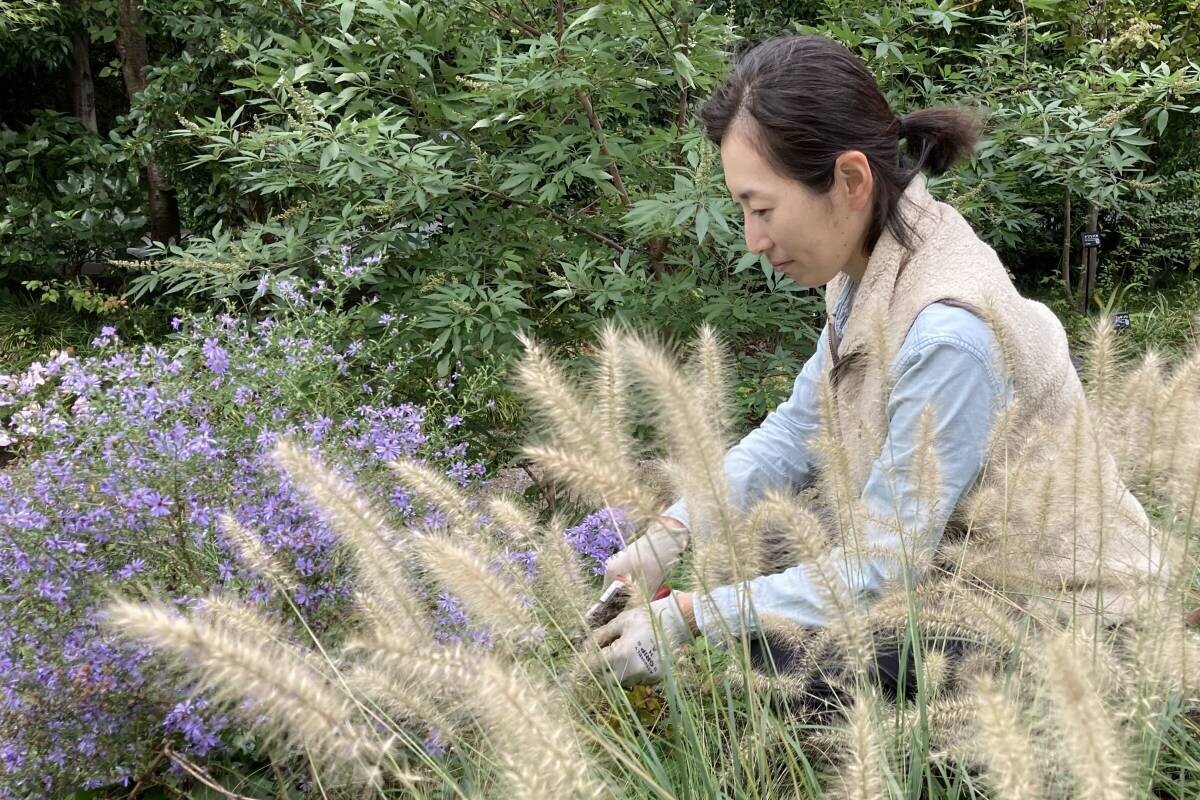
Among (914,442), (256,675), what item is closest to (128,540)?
(256,675)

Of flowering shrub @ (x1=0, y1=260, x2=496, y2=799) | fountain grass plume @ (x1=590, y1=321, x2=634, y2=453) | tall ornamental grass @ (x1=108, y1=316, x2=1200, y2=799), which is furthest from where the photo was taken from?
flowering shrub @ (x1=0, y1=260, x2=496, y2=799)

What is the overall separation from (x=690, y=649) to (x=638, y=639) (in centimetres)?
20

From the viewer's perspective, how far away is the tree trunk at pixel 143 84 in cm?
557

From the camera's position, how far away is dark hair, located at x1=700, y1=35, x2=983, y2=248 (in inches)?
77.6

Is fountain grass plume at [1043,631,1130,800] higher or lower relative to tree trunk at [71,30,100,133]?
lower

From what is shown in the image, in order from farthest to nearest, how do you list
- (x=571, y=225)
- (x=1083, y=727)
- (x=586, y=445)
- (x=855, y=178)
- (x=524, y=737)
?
(x=571, y=225) → (x=855, y=178) → (x=586, y=445) → (x=524, y=737) → (x=1083, y=727)

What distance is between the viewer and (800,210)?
6.57 ft

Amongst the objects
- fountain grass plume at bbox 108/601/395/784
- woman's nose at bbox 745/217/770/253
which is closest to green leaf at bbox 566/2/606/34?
woman's nose at bbox 745/217/770/253

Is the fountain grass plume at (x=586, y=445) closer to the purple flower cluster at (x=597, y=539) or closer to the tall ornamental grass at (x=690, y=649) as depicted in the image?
the tall ornamental grass at (x=690, y=649)

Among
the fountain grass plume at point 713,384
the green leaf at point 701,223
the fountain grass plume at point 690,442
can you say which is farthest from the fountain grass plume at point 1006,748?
the green leaf at point 701,223

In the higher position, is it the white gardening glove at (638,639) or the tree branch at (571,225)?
the tree branch at (571,225)

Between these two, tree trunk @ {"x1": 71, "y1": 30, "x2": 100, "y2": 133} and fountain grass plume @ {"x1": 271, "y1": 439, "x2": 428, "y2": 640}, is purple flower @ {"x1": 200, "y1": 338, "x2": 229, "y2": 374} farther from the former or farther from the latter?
tree trunk @ {"x1": 71, "y1": 30, "x2": 100, "y2": 133}

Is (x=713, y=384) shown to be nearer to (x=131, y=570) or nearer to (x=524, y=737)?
(x=524, y=737)

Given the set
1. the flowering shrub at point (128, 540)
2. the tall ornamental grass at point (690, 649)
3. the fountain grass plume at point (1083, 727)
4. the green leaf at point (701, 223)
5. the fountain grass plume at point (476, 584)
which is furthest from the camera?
the green leaf at point (701, 223)
